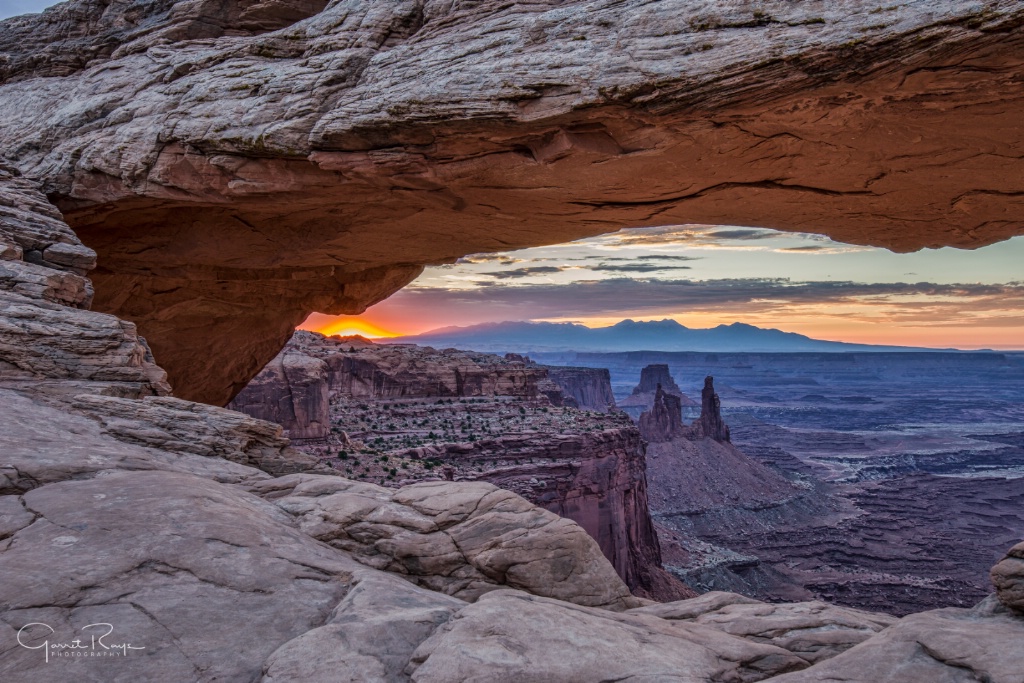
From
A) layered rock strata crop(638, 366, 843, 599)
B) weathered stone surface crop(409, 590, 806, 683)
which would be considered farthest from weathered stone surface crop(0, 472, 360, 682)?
layered rock strata crop(638, 366, 843, 599)

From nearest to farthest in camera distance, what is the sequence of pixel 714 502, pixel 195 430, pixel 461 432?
pixel 195 430 < pixel 461 432 < pixel 714 502

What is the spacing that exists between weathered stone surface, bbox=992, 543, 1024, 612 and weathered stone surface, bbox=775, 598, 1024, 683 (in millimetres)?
217

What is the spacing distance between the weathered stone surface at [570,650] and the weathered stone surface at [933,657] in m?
0.68

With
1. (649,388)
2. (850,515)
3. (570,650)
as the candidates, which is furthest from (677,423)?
(570,650)

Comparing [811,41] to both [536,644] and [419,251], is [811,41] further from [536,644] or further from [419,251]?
[419,251]

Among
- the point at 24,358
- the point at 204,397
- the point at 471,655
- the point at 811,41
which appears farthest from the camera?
the point at 204,397

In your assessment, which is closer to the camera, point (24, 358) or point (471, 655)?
point (471, 655)

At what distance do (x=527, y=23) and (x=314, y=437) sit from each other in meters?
26.4

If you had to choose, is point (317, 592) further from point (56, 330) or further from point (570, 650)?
point (56, 330)

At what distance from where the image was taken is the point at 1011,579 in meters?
6.83

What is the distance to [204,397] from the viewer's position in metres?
24.3

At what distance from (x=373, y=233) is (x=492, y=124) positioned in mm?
6943

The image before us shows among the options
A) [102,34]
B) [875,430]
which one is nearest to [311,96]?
[102,34]
